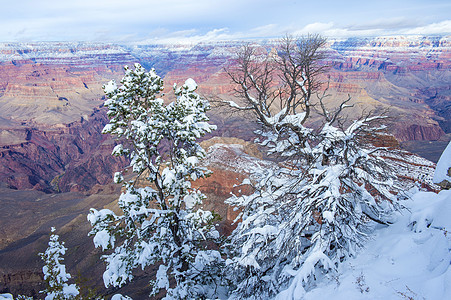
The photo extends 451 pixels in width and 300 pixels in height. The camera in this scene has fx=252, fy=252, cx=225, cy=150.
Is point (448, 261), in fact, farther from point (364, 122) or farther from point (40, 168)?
point (40, 168)

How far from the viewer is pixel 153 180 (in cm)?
806

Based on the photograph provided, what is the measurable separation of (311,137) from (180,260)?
20.6 feet

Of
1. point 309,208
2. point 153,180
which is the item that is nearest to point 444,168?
point 309,208

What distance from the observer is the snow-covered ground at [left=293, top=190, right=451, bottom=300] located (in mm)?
4578

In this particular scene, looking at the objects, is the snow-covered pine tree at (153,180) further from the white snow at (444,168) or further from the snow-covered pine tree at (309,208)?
the white snow at (444,168)

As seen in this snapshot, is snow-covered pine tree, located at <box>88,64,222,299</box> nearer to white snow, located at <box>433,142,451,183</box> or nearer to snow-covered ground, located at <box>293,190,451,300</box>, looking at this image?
snow-covered ground, located at <box>293,190,451,300</box>

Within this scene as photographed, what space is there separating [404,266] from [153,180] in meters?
6.82

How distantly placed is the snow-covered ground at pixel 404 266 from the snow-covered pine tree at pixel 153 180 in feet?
12.7

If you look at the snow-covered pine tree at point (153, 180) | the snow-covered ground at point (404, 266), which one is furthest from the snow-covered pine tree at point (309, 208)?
the snow-covered pine tree at point (153, 180)

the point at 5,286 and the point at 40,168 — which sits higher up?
the point at 5,286

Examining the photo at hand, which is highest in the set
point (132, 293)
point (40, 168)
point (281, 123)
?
point (281, 123)

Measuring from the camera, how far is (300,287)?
5.23m

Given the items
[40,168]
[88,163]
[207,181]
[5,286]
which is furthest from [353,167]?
[40,168]

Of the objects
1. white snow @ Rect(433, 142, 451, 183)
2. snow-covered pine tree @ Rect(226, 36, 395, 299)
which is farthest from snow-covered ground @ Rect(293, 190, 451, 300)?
white snow @ Rect(433, 142, 451, 183)
